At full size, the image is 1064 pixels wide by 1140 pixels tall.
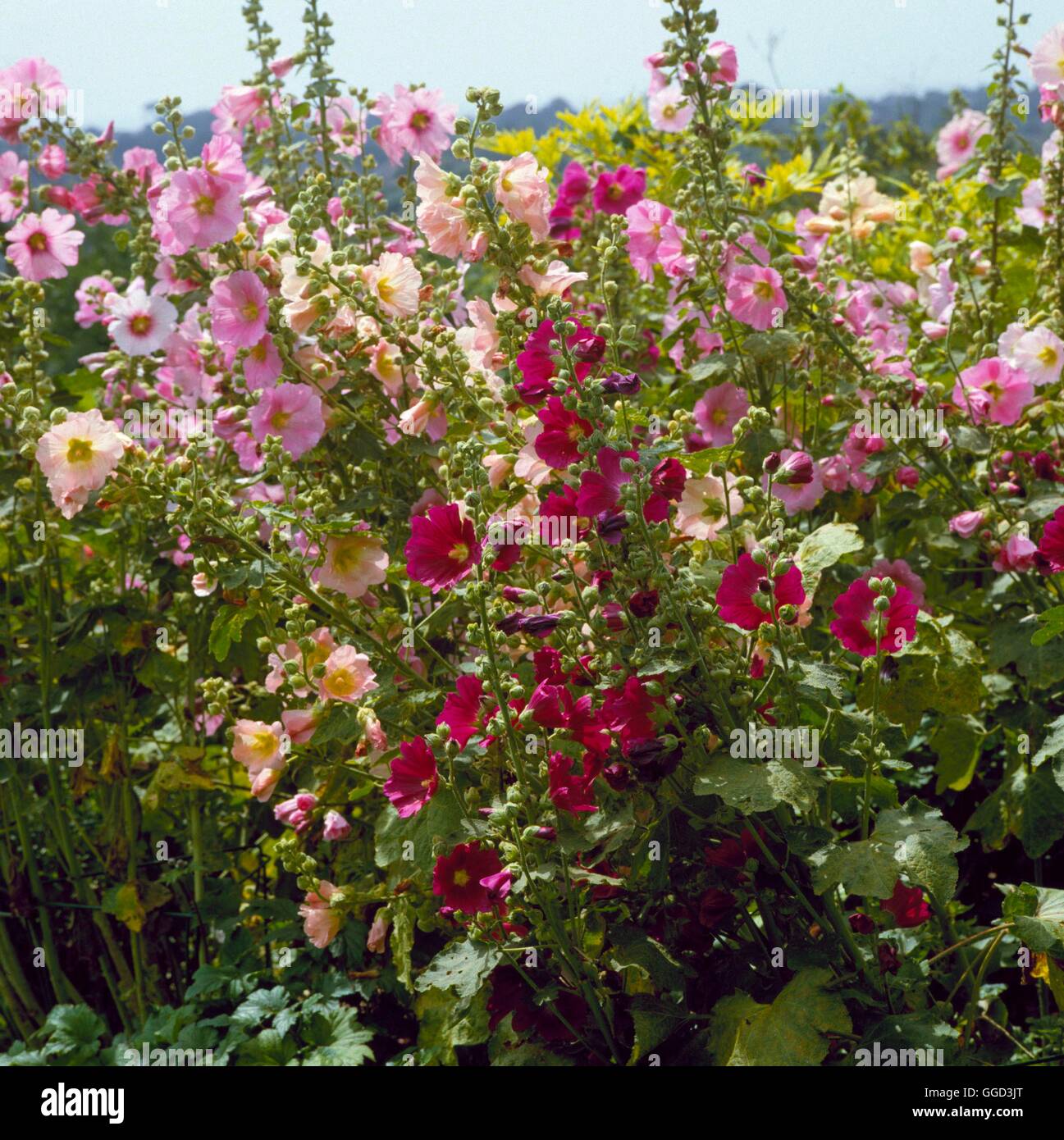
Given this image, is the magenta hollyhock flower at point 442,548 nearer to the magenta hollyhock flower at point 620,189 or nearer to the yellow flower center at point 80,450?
the yellow flower center at point 80,450

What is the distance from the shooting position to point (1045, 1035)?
2.18 metres

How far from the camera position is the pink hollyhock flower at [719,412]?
232cm

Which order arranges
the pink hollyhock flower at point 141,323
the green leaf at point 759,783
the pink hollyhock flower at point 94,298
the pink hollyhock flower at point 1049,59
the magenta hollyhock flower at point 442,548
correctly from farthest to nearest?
the pink hollyhock flower at point 94,298, the pink hollyhock flower at point 1049,59, the pink hollyhock flower at point 141,323, the magenta hollyhock flower at point 442,548, the green leaf at point 759,783

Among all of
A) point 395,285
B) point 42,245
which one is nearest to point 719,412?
point 395,285

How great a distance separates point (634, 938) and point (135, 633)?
1.34 m

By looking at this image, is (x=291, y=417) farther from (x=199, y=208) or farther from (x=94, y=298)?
(x=94, y=298)

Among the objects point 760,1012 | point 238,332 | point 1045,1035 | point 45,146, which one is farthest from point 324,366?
point 1045,1035

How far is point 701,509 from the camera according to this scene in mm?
1794

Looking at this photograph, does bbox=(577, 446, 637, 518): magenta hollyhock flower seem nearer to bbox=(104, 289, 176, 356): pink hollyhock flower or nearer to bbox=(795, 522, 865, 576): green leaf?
bbox=(795, 522, 865, 576): green leaf

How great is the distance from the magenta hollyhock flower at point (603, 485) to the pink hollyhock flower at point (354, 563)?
1.76 ft

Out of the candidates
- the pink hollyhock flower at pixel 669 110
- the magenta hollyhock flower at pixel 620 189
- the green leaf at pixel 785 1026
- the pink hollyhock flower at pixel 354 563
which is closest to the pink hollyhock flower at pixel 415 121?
the magenta hollyhock flower at pixel 620 189

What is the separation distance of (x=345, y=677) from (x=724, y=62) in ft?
4.42

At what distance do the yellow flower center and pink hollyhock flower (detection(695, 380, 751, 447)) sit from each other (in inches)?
43.7

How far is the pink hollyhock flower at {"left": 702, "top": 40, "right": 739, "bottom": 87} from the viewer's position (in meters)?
2.24
